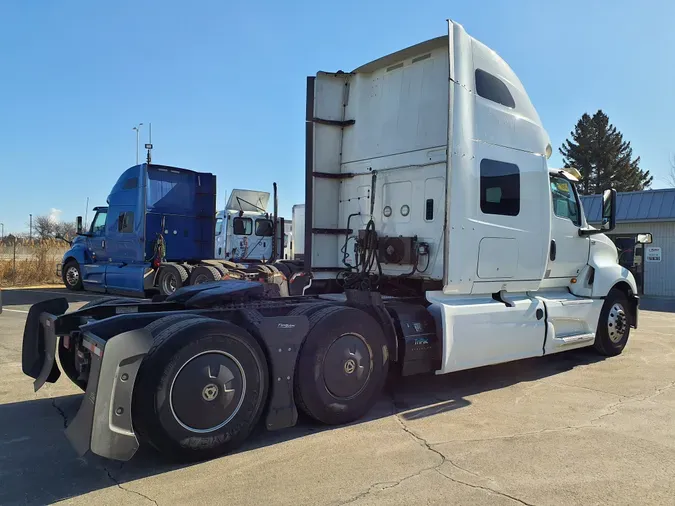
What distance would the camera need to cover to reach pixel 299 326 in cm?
437

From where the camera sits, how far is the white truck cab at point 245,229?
17.2 metres

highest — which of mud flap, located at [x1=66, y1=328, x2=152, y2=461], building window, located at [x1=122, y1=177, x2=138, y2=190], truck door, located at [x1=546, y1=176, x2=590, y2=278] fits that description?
building window, located at [x1=122, y1=177, x2=138, y2=190]

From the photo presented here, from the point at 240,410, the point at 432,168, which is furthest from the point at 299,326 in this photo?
the point at 432,168

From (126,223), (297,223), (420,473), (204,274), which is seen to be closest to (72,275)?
(126,223)

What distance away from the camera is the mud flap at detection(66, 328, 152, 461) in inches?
133

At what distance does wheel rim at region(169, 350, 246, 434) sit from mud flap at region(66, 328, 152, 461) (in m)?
0.32

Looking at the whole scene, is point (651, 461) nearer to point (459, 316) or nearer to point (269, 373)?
point (459, 316)

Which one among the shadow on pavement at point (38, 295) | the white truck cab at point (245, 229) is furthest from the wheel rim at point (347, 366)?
the white truck cab at point (245, 229)

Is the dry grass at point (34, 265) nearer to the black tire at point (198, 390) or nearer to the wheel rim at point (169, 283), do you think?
the wheel rim at point (169, 283)

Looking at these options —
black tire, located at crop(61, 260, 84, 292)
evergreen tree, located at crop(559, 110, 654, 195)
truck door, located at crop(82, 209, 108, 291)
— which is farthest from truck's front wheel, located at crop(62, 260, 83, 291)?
evergreen tree, located at crop(559, 110, 654, 195)

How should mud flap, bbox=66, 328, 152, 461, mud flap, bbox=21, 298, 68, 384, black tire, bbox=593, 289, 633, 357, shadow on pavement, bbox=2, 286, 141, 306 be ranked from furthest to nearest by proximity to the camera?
shadow on pavement, bbox=2, 286, 141, 306, black tire, bbox=593, 289, 633, 357, mud flap, bbox=21, 298, 68, 384, mud flap, bbox=66, 328, 152, 461

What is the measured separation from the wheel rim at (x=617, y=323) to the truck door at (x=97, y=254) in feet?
44.4

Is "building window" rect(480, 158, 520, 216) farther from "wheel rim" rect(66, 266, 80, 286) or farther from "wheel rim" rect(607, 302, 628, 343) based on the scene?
"wheel rim" rect(66, 266, 80, 286)

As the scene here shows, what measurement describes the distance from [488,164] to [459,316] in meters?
1.79
